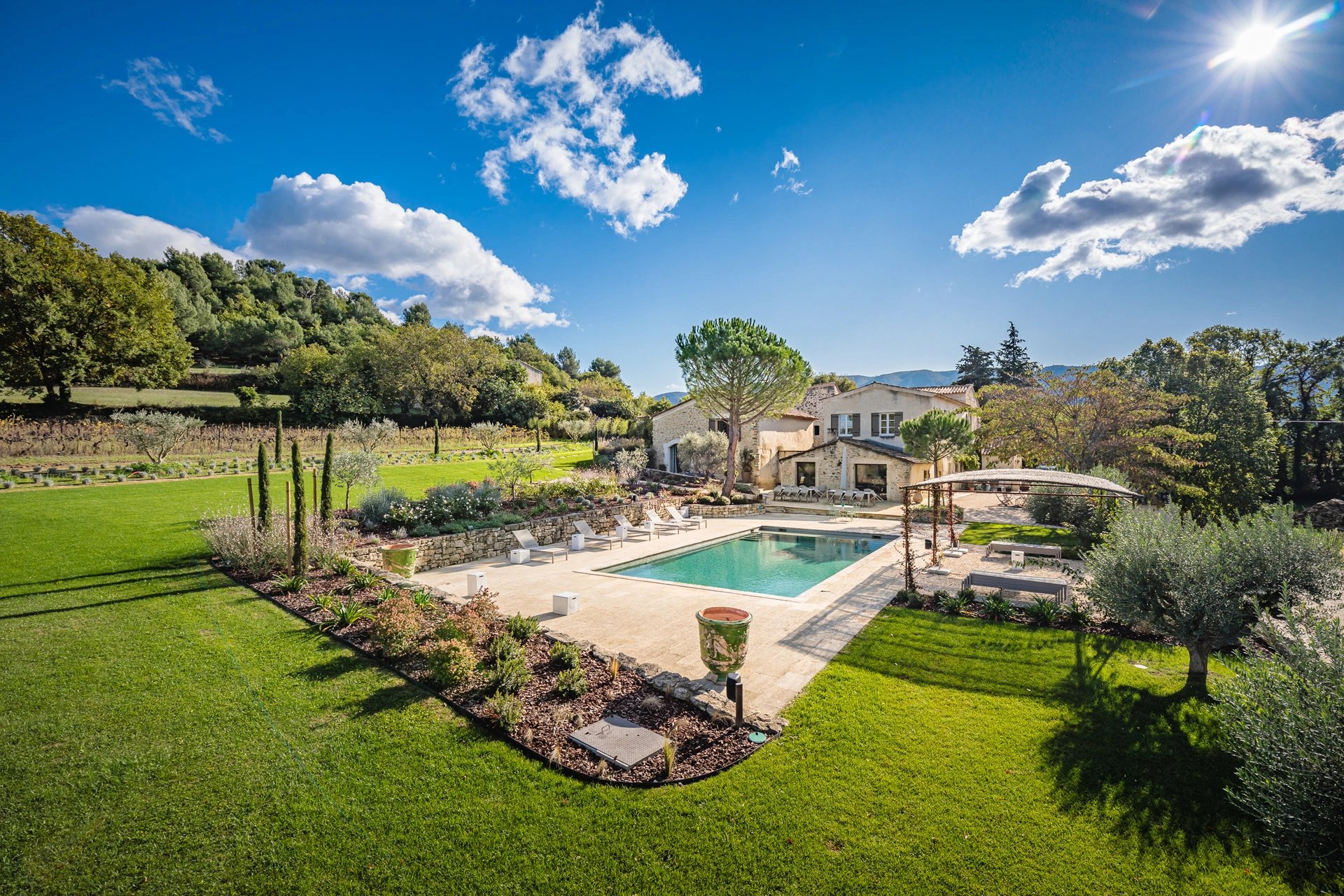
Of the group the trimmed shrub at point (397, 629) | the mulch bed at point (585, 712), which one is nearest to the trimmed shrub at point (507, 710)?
the mulch bed at point (585, 712)

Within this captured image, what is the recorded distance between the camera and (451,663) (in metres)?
5.65

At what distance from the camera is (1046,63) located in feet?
37.2

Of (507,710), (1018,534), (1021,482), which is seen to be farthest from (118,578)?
(1018,534)

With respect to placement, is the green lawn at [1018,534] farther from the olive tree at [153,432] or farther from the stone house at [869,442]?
the olive tree at [153,432]

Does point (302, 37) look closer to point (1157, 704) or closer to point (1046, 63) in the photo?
point (1046, 63)

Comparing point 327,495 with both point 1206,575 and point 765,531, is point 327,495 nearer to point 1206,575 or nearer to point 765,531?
point 765,531

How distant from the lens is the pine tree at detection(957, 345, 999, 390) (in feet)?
166

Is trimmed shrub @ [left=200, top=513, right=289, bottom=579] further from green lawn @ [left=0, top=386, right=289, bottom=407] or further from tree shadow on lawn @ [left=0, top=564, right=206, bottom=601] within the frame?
green lawn @ [left=0, top=386, right=289, bottom=407]

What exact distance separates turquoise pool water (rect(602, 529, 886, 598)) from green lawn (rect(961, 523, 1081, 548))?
2.98m

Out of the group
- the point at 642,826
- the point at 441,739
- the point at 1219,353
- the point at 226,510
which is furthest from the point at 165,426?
the point at 1219,353

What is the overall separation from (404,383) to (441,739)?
3793cm

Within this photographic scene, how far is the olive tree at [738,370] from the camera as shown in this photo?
22.9 m

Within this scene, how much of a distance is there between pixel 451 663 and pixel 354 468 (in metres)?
9.85

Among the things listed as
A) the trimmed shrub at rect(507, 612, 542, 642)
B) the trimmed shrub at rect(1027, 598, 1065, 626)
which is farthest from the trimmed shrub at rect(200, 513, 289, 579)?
the trimmed shrub at rect(1027, 598, 1065, 626)
